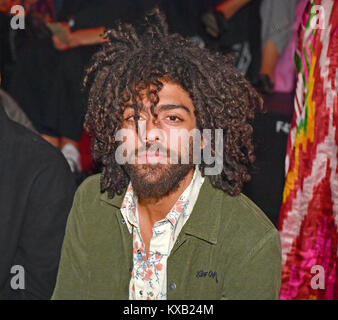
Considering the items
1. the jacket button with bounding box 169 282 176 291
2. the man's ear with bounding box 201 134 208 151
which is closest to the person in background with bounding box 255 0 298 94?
the man's ear with bounding box 201 134 208 151

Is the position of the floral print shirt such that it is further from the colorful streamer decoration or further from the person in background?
the person in background

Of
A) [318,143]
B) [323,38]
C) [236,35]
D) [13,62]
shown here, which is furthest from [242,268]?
[13,62]

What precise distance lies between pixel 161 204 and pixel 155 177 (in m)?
0.13

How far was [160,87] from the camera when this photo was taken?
1.63 m

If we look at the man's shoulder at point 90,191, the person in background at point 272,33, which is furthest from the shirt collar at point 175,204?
the person in background at point 272,33

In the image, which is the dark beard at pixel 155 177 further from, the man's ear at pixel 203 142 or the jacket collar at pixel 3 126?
the jacket collar at pixel 3 126

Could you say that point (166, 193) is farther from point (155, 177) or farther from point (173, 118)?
point (173, 118)

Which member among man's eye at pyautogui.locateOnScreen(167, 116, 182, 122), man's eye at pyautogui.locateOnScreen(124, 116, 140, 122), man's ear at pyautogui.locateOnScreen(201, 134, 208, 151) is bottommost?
man's ear at pyautogui.locateOnScreen(201, 134, 208, 151)

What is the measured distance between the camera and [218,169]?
5.77ft

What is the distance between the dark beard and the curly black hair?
11cm

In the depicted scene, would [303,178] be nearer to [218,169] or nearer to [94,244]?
[218,169]

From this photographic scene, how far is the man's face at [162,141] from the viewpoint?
1630 millimetres

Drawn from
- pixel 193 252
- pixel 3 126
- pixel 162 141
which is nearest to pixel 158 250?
pixel 193 252

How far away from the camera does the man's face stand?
1630 mm
